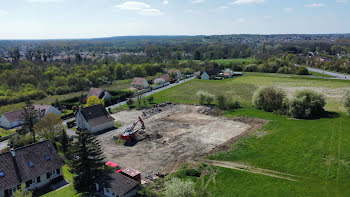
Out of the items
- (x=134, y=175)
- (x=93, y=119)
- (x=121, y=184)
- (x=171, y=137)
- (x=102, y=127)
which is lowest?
(x=171, y=137)

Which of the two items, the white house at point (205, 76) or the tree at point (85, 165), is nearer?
the tree at point (85, 165)

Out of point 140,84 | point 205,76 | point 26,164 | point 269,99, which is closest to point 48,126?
point 26,164

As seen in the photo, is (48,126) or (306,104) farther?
(306,104)

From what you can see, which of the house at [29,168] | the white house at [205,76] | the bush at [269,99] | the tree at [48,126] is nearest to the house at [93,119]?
the tree at [48,126]

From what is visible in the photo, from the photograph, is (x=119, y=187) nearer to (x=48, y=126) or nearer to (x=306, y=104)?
(x=48, y=126)

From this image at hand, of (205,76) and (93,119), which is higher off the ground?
(205,76)

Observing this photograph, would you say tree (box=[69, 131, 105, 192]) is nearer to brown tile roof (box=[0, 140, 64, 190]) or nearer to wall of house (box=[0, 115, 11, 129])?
brown tile roof (box=[0, 140, 64, 190])

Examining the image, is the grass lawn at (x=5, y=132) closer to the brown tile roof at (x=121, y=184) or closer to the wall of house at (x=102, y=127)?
the wall of house at (x=102, y=127)
